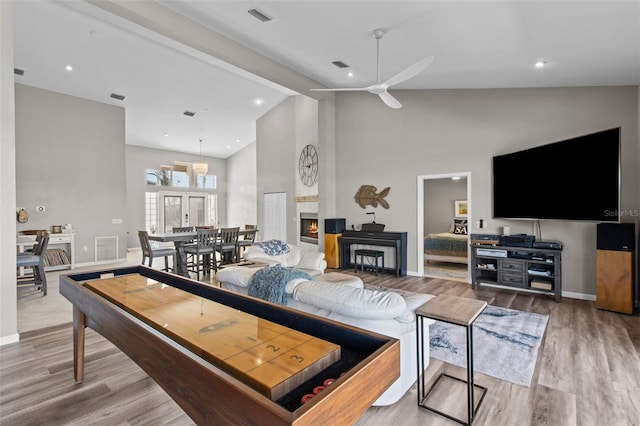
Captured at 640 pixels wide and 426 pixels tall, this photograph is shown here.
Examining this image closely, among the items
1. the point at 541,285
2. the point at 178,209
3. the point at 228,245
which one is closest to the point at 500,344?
the point at 541,285

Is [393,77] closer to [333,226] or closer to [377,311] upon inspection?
[377,311]

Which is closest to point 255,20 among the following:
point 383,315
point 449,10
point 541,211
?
point 449,10

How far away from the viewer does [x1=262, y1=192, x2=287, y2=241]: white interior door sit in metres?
9.15

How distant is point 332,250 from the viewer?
7.05 m

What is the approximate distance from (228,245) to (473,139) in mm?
5093

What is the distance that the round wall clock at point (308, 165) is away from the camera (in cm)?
816

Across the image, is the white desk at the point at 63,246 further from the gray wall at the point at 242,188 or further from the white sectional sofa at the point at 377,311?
the white sectional sofa at the point at 377,311

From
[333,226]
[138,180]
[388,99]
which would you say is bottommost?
[333,226]

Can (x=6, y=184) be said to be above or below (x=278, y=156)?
below

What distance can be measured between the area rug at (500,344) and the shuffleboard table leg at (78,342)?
2953 mm

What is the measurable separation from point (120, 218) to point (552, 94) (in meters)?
9.55

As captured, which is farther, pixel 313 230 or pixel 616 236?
pixel 313 230

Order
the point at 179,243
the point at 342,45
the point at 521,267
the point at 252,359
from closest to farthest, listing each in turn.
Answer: the point at 252,359
the point at 342,45
the point at 521,267
the point at 179,243

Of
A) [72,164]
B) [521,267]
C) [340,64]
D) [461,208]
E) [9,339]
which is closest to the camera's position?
[9,339]
